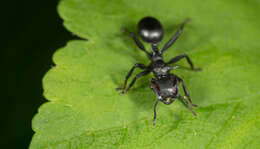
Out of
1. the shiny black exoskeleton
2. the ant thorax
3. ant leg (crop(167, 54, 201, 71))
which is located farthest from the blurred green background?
ant leg (crop(167, 54, 201, 71))

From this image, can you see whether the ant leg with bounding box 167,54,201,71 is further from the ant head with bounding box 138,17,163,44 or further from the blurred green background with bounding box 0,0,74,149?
the blurred green background with bounding box 0,0,74,149

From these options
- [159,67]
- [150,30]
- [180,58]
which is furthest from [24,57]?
[180,58]

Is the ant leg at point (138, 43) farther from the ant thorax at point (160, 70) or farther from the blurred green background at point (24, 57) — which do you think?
the blurred green background at point (24, 57)

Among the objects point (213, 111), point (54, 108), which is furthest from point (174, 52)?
point (54, 108)

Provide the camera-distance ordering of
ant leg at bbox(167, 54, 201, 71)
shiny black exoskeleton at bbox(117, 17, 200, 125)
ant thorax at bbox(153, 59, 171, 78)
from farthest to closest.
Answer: ant thorax at bbox(153, 59, 171, 78)
ant leg at bbox(167, 54, 201, 71)
shiny black exoskeleton at bbox(117, 17, 200, 125)

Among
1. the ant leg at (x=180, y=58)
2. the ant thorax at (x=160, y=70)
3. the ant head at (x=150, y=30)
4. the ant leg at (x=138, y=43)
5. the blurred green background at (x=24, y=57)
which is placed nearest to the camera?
the ant leg at (x=180, y=58)

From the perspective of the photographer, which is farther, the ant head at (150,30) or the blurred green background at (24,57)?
the blurred green background at (24,57)

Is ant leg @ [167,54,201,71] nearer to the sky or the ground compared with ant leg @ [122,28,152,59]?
nearer to the ground

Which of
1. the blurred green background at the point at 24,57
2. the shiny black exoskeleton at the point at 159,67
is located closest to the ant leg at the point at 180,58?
the shiny black exoskeleton at the point at 159,67

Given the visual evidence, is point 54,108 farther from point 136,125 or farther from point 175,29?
point 175,29
